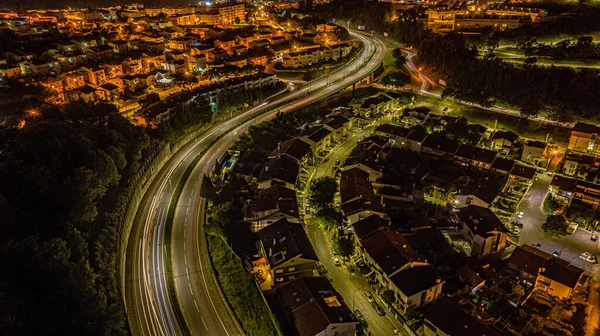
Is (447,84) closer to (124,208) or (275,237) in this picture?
(275,237)

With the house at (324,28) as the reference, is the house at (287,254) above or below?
below

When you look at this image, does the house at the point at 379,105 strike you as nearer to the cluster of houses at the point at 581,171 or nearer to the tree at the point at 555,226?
the cluster of houses at the point at 581,171

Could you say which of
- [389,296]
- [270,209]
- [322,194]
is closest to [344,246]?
[389,296]

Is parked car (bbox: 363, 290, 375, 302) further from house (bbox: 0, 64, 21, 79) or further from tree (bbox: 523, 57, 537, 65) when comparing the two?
house (bbox: 0, 64, 21, 79)

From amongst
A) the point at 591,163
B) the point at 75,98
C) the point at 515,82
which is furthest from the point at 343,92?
the point at 75,98

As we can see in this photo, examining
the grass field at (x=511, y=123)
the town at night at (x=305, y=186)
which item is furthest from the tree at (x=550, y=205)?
the grass field at (x=511, y=123)

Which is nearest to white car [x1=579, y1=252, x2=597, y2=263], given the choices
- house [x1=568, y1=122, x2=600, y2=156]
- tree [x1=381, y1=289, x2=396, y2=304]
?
tree [x1=381, y1=289, x2=396, y2=304]
